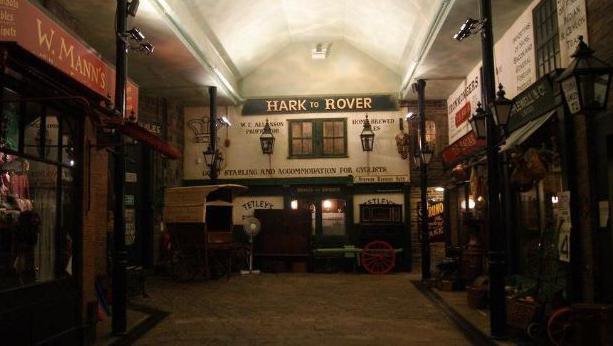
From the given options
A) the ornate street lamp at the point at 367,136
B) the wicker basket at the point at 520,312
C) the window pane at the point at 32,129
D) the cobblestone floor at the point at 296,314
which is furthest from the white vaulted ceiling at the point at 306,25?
the wicker basket at the point at 520,312

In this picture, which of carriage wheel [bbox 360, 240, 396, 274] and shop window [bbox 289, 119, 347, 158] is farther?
shop window [bbox 289, 119, 347, 158]

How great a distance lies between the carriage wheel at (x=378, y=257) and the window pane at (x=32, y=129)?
453 inches

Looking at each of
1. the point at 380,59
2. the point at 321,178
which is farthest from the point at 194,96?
the point at 380,59

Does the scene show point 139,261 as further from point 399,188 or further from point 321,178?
point 399,188

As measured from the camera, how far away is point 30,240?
655 cm

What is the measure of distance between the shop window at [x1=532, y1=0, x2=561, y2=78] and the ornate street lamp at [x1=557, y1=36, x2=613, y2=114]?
3037mm

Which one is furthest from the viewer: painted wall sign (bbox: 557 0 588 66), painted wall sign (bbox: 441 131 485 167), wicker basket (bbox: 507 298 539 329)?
painted wall sign (bbox: 441 131 485 167)

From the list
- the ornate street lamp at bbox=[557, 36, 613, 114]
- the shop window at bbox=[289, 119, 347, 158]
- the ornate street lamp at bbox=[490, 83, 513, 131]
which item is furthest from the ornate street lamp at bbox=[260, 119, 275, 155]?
the ornate street lamp at bbox=[557, 36, 613, 114]

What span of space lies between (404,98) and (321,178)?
12.4ft

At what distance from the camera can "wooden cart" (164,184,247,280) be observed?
14078 mm

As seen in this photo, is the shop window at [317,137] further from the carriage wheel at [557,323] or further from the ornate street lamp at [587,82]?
the ornate street lamp at [587,82]

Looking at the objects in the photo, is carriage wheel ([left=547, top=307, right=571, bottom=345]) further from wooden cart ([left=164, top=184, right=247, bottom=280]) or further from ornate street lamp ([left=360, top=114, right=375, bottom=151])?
ornate street lamp ([left=360, top=114, right=375, bottom=151])

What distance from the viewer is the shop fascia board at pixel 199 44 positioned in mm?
11398

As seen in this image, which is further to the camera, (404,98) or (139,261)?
(404,98)
